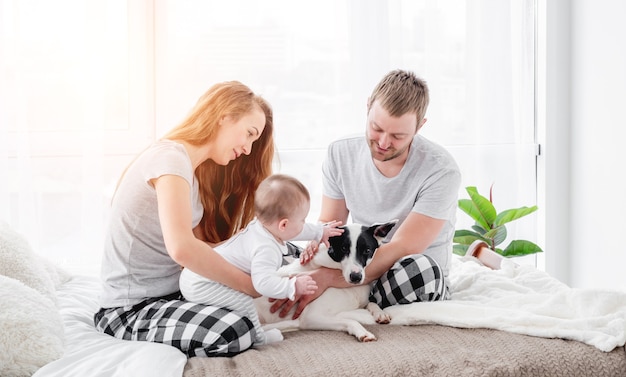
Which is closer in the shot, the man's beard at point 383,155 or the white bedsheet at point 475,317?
the white bedsheet at point 475,317

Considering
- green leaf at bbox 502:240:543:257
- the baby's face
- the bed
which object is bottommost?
green leaf at bbox 502:240:543:257

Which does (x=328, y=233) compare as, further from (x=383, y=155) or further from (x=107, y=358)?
(x=107, y=358)

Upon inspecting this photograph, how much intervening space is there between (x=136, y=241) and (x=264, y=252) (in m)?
0.37

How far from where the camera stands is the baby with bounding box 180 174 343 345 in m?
1.76

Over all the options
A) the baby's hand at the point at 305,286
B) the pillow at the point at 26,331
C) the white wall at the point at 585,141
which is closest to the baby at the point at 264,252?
the baby's hand at the point at 305,286

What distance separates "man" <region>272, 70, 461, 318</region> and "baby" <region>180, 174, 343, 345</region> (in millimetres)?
154

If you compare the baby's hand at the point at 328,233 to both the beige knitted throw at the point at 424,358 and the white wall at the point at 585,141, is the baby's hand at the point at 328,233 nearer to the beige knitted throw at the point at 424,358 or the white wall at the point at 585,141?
the beige knitted throw at the point at 424,358

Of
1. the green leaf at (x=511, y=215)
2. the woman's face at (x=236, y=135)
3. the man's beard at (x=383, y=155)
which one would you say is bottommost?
the green leaf at (x=511, y=215)

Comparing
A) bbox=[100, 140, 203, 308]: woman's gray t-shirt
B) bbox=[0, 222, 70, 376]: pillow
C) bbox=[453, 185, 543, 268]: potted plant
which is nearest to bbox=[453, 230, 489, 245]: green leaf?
bbox=[453, 185, 543, 268]: potted plant

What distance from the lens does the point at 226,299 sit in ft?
5.83

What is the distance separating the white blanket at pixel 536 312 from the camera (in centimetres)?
176

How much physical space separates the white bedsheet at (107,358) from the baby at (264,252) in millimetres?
196

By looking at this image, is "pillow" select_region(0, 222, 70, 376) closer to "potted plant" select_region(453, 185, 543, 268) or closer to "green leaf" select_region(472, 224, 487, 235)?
"potted plant" select_region(453, 185, 543, 268)

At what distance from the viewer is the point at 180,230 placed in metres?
1.73
